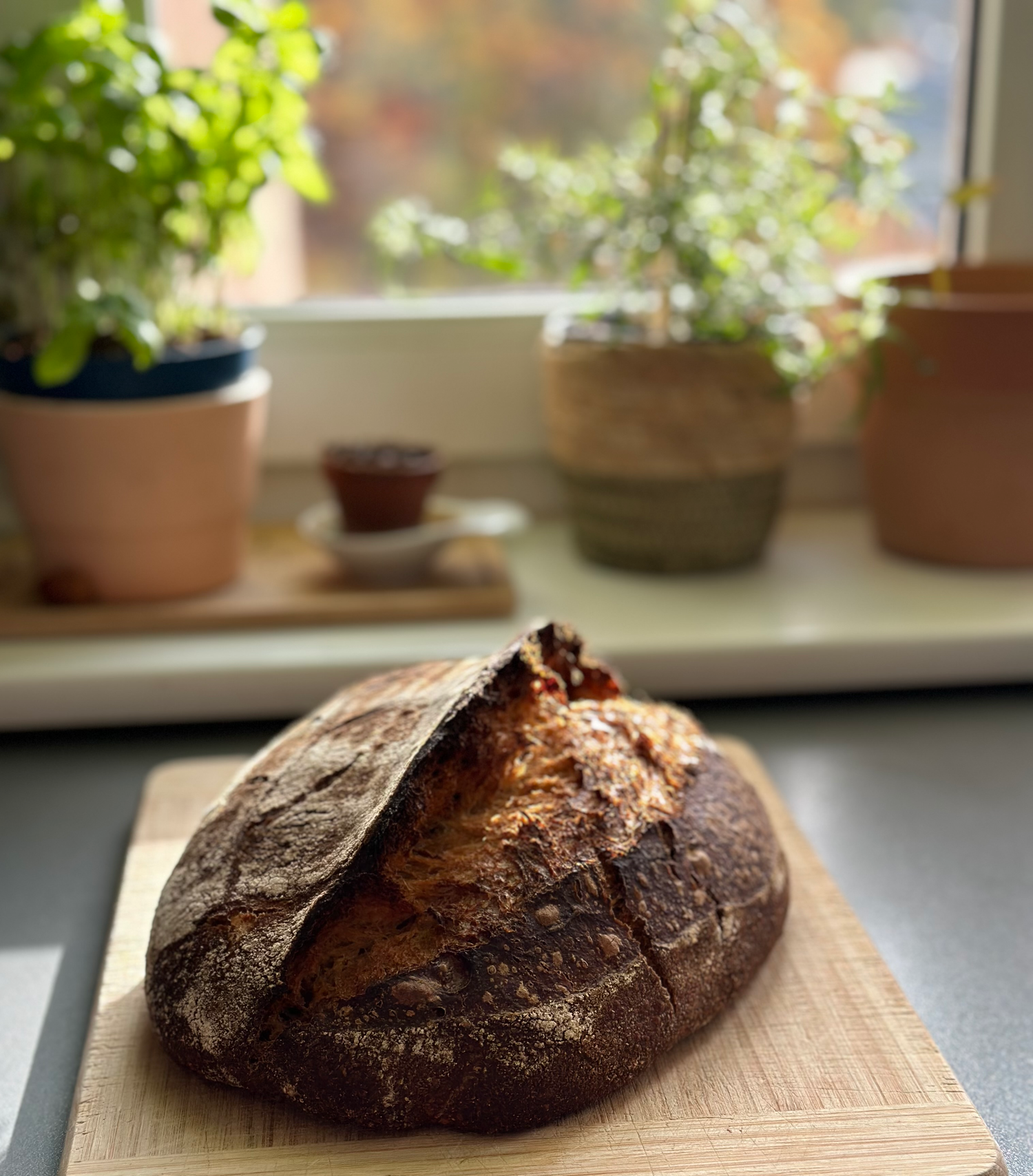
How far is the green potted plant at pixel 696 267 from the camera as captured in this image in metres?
1.22

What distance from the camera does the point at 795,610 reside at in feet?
4.16

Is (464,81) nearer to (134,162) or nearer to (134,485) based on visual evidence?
(134,162)

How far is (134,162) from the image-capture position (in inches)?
47.6

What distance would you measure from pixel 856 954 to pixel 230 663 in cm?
59

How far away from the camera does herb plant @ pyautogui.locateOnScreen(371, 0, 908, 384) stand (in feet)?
3.96

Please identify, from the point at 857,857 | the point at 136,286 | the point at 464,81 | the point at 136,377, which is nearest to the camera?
the point at 857,857

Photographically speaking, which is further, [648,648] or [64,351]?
[648,648]

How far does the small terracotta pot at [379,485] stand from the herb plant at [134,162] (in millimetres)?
184

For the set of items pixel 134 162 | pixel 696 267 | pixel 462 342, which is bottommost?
pixel 462 342

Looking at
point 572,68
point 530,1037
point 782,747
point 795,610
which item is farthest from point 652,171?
point 530,1037

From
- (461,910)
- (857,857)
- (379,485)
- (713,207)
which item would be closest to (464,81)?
(713,207)

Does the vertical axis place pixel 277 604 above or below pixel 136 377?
below

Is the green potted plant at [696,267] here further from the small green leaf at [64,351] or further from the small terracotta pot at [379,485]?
the small green leaf at [64,351]

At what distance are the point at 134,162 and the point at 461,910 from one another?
825 millimetres
